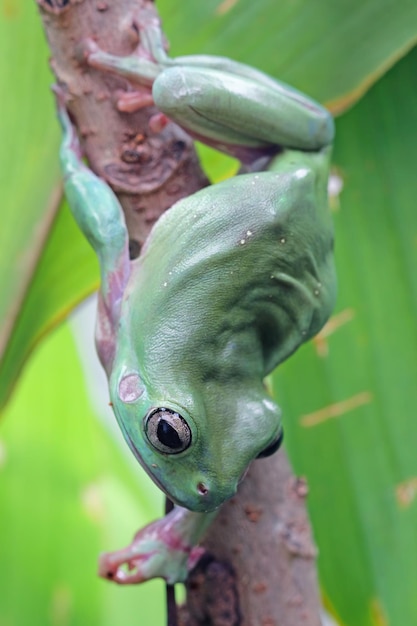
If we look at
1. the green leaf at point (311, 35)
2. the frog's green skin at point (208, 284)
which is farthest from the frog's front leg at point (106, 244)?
the green leaf at point (311, 35)

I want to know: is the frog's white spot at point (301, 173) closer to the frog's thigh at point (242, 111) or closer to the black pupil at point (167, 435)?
the frog's thigh at point (242, 111)

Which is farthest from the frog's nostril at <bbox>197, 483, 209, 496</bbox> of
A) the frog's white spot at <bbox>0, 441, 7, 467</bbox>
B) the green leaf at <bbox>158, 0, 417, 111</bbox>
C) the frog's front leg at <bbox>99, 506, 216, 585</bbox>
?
the frog's white spot at <bbox>0, 441, 7, 467</bbox>

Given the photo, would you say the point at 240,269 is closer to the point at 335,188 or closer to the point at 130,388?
the point at 130,388

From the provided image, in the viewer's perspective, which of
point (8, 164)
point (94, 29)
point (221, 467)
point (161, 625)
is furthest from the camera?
point (161, 625)

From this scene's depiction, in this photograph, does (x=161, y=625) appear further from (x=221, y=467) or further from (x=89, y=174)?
(x=89, y=174)

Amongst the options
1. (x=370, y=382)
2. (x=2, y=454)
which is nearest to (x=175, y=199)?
(x=370, y=382)

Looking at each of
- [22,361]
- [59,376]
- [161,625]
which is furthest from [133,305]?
[161,625]

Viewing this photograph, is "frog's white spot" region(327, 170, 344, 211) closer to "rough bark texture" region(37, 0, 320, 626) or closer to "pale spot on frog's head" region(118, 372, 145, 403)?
"rough bark texture" region(37, 0, 320, 626)
